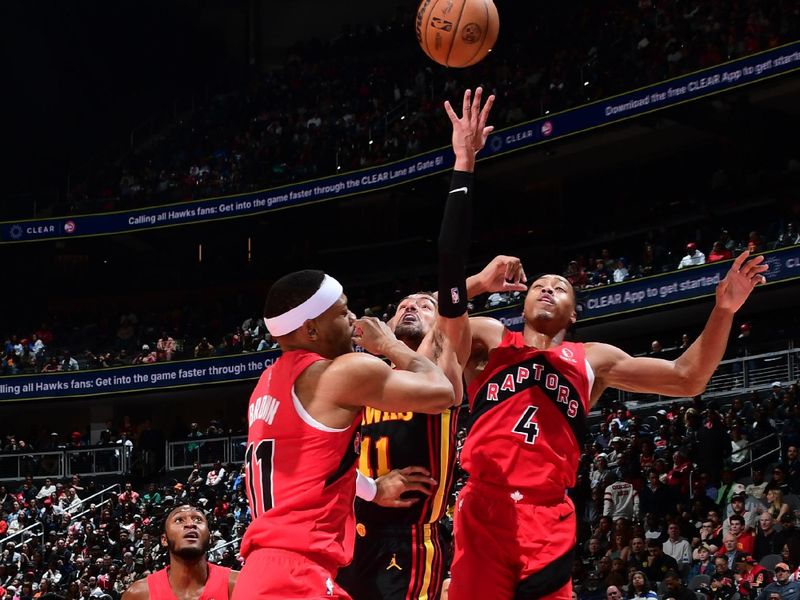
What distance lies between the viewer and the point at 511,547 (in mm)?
5328

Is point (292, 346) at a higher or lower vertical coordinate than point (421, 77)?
lower

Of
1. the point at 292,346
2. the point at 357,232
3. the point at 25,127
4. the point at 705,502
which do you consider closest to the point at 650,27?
the point at 357,232

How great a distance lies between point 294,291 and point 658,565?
388 inches

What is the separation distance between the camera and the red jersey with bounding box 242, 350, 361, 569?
4277 millimetres

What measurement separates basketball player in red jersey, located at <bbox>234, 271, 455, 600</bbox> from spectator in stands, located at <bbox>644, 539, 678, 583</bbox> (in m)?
9.39

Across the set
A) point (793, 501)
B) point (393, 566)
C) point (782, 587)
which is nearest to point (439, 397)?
point (393, 566)

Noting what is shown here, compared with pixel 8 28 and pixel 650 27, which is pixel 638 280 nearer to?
pixel 650 27

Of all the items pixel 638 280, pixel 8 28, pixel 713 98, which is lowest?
pixel 638 280

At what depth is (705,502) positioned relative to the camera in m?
14.9

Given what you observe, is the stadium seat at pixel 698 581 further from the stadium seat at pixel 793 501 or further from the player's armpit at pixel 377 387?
the player's armpit at pixel 377 387

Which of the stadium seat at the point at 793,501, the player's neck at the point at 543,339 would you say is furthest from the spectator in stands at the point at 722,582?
the player's neck at the point at 543,339

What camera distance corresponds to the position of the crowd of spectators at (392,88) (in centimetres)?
2431

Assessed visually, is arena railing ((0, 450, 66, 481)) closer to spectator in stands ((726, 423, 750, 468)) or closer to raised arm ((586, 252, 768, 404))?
spectator in stands ((726, 423, 750, 468))

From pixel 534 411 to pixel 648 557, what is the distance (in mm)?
8481
